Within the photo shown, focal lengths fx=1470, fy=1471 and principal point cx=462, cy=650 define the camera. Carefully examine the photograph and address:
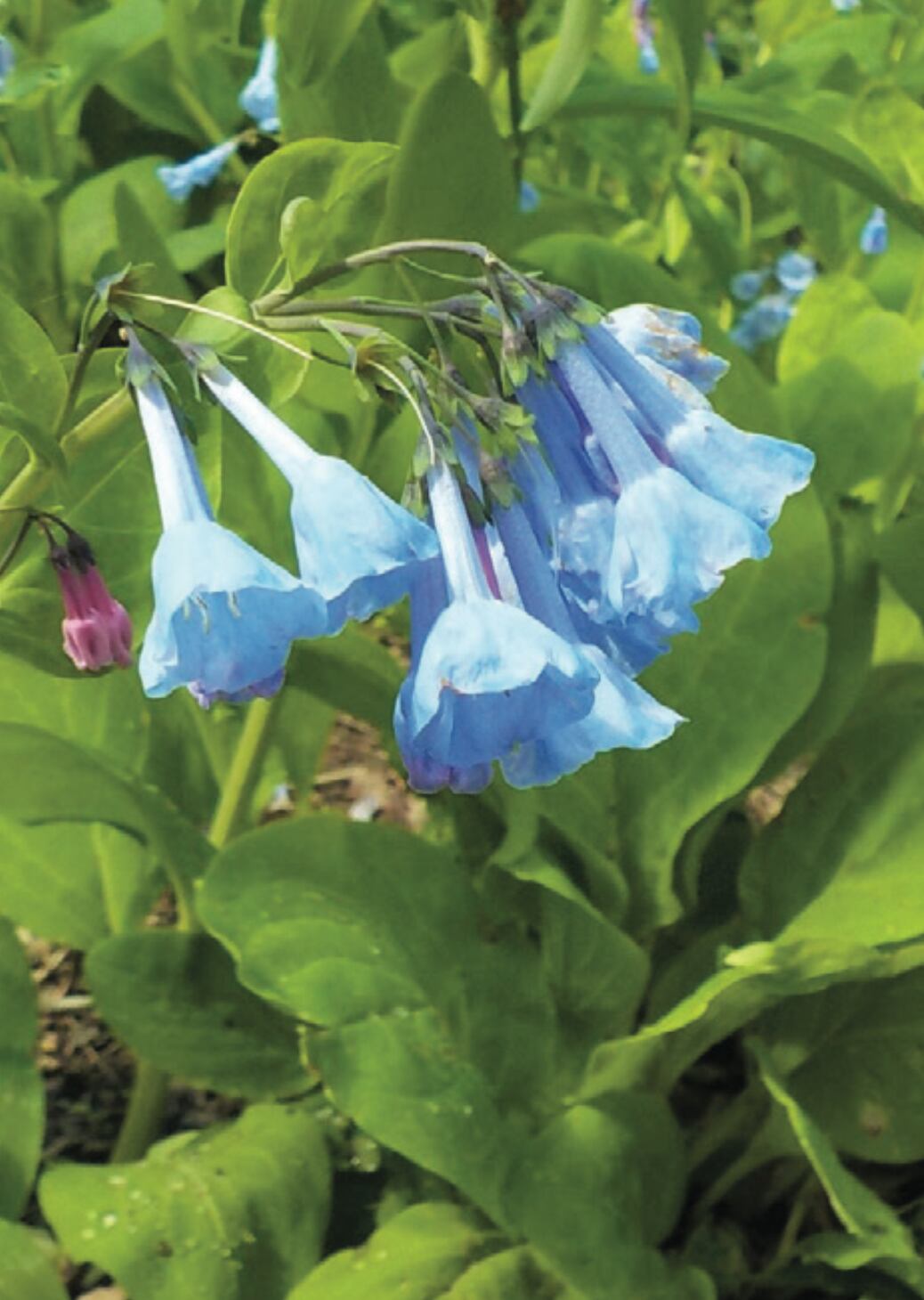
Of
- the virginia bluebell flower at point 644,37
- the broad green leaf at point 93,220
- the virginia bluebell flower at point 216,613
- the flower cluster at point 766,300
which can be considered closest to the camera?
the virginia bluebell flower at point 216,613

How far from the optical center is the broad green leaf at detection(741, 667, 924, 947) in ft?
3.73

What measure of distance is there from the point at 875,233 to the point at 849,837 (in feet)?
3.02

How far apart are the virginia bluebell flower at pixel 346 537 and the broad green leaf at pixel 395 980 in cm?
49

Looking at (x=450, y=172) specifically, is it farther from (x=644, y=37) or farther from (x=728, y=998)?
(x=644, y=37)

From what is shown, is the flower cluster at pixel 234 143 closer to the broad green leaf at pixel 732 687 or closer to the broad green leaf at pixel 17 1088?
the broad green leaf at pixel 732 687

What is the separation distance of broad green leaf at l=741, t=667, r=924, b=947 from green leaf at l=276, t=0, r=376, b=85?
68 centimetres

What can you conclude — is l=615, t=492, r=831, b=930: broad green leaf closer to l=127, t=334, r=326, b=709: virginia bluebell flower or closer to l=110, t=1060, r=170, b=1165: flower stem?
l=110, t=1060, r=170, b=1165: flower stem

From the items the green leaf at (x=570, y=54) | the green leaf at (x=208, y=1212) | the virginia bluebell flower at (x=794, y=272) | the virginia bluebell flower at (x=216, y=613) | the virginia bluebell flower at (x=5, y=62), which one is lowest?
the green leaf at (x=208, y=1212)


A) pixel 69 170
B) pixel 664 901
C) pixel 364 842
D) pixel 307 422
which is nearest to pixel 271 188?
pixel 307 422

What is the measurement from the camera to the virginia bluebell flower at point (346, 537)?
601 millimetres

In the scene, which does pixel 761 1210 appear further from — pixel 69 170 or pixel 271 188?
pixel 69 170

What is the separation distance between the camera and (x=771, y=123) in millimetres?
1194

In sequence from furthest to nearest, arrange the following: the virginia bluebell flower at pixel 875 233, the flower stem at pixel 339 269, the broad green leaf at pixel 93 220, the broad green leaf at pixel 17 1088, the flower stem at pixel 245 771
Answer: the virginia bluebell flower at pixel 875 233 → the broad green leaf at pixel 93 220 → the flower stem at pixel 245 771 → the broad green leaf at pixel 17 1088 → the flower stem at pixel 339 269

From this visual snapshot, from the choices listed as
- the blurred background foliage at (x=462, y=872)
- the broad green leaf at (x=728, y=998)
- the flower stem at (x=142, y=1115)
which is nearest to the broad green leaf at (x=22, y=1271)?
the blurred background foliage at (x=462, y=872)
